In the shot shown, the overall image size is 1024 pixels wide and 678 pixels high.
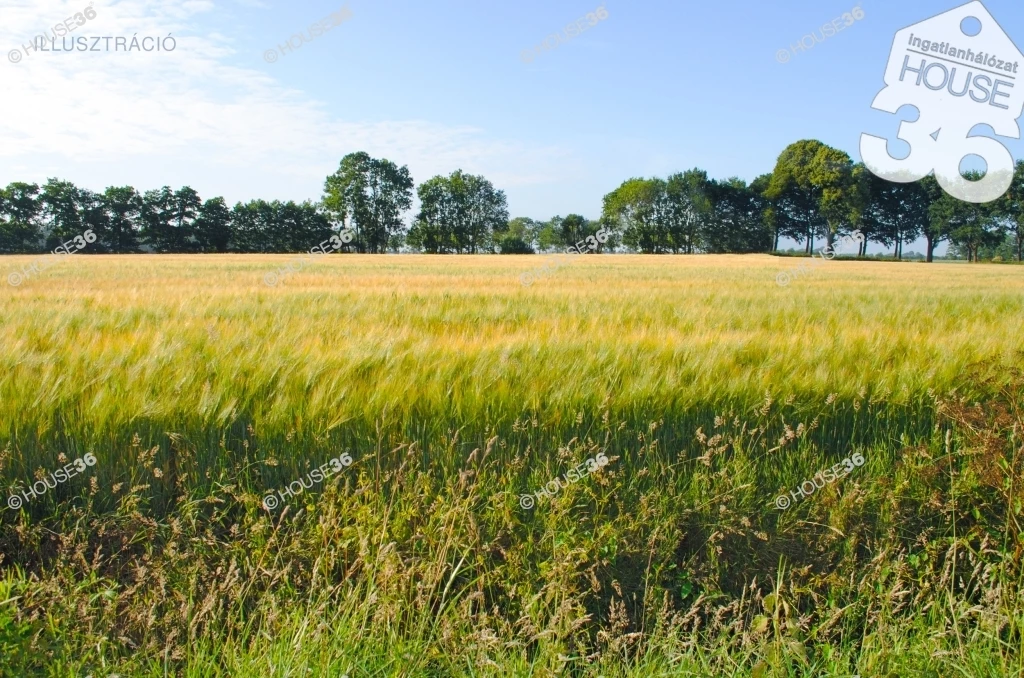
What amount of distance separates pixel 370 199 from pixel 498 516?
69962mm

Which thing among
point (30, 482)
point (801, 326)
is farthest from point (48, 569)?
point (801, 326)

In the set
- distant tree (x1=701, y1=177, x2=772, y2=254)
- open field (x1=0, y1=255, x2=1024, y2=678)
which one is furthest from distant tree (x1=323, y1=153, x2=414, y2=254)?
open field (x1=0, y1=255, x2=1024, y2=678)

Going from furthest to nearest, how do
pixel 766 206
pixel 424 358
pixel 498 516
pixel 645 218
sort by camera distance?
pixel 766 206 < pixel 645 218 < pixel 424 358 < pixel 498 516

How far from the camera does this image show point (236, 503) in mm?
2363

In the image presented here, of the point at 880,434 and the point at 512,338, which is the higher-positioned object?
the point at 512,338

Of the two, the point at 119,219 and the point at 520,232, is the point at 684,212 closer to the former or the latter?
the point at 520,232

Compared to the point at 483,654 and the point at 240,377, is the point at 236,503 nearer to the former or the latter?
the point at 240,377

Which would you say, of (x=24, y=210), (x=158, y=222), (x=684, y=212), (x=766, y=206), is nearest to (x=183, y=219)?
(x=158, y=222)

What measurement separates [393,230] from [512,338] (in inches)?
2685

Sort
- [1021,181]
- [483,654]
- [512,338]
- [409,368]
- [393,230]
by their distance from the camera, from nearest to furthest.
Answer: [483,654] < [409,368] < [512,338] < [1021,181] < [393,230]

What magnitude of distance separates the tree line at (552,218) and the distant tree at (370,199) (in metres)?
0.12

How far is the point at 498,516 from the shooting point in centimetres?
227

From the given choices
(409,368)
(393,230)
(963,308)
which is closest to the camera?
(409,368)

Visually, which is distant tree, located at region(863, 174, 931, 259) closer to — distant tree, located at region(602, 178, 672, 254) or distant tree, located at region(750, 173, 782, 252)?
distant tree, located at region(750, 173, 782, 252)
